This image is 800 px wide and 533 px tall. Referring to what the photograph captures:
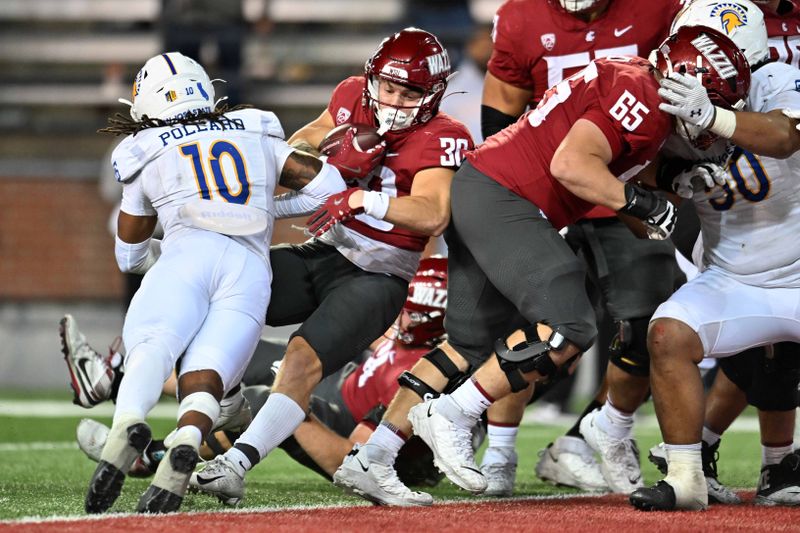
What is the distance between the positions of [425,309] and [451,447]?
0.98m

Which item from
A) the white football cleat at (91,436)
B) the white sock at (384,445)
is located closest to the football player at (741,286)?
the white sock at (384,445)

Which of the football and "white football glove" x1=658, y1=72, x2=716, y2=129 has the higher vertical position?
"white football glove" x1=658, y1=72, x2=716, y2=129

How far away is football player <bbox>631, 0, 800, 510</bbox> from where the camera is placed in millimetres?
3641

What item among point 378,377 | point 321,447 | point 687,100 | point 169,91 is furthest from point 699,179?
point 169,91

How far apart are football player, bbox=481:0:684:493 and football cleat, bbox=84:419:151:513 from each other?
4.81ft

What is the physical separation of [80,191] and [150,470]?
18.7 feet

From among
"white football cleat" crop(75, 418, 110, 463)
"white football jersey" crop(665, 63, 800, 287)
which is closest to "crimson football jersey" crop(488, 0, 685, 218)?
"white football jersey" crop(665, 63, 800, 287)

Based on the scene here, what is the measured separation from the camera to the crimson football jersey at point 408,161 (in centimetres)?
411

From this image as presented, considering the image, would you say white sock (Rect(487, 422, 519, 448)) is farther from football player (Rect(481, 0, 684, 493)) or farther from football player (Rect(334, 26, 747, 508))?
football player (Rect(334, 26, 747, 508))

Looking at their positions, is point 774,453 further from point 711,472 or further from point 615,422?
point 615,422

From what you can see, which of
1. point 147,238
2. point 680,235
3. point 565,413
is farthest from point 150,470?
point 565,413

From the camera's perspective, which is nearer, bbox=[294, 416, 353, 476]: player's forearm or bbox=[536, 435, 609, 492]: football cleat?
bbox=[294, 416, 353, 476]: player's forearm

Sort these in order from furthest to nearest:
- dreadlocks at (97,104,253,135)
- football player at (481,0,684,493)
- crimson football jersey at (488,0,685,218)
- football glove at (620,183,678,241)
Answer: crimson football jersey at (488,0,685,218) < football player at (481,0,684,493) < dreadlocks at (97,104,253,135) < football glove at (620,183,678,241)

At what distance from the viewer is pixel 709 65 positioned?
3674 mm
